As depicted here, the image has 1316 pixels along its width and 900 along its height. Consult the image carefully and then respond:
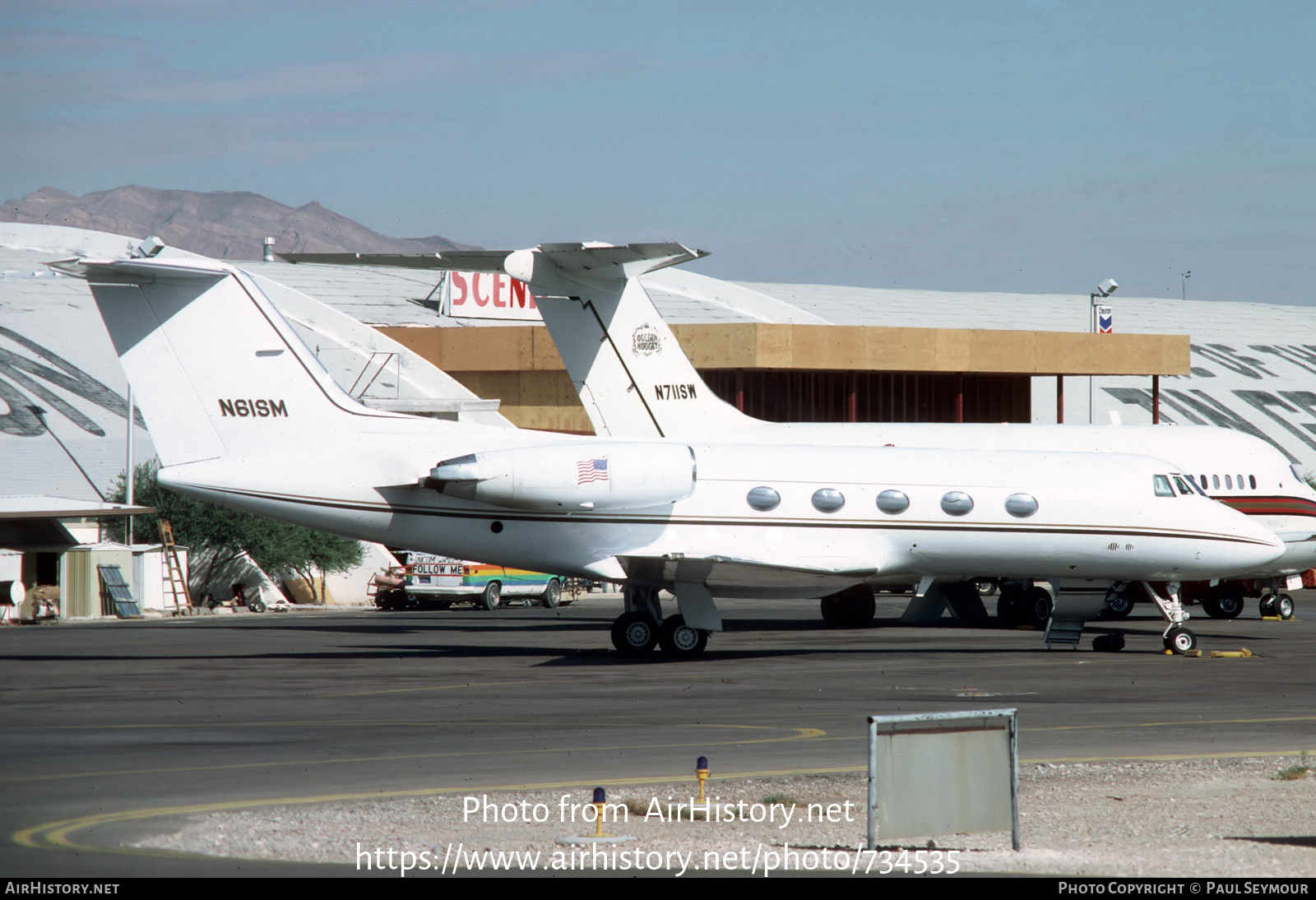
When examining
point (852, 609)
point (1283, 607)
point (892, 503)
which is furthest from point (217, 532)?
point (1283, 607)

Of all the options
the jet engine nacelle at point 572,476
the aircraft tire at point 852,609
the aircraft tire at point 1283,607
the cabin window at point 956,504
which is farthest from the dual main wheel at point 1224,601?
the jet engine nacelle at point 572,476

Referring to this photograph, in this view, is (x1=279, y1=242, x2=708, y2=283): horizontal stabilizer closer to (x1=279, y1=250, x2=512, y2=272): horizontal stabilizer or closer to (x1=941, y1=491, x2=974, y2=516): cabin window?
(x1=279, y1=250, x2=512, y2=272): horizontal stabilizer

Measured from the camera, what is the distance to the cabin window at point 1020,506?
24.1m

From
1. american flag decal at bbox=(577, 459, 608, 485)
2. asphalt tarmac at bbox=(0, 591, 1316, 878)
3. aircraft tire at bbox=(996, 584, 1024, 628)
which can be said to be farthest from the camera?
aircraft tire at bbox=(996, 584, 1024, 628)

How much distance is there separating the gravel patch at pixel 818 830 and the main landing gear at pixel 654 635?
454 inches

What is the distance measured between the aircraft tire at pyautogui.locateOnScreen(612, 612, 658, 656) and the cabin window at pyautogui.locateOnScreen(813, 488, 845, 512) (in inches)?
133

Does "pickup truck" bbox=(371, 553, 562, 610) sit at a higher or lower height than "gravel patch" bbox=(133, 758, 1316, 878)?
lower

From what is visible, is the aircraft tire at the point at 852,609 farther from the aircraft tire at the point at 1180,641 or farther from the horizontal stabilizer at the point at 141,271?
the horizontal stabilizer at the point at 141,271

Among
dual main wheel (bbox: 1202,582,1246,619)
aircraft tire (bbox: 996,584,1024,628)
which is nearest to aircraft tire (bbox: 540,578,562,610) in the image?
aircraft tire (bbox: 996,584,1024,628)

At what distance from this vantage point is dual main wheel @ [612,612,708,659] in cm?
2311

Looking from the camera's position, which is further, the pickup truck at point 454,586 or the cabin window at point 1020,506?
the pickup truck at point 454,586

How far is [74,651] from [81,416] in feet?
80.8

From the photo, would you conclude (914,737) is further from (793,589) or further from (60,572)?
(60,572)

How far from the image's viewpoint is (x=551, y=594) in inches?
1732
